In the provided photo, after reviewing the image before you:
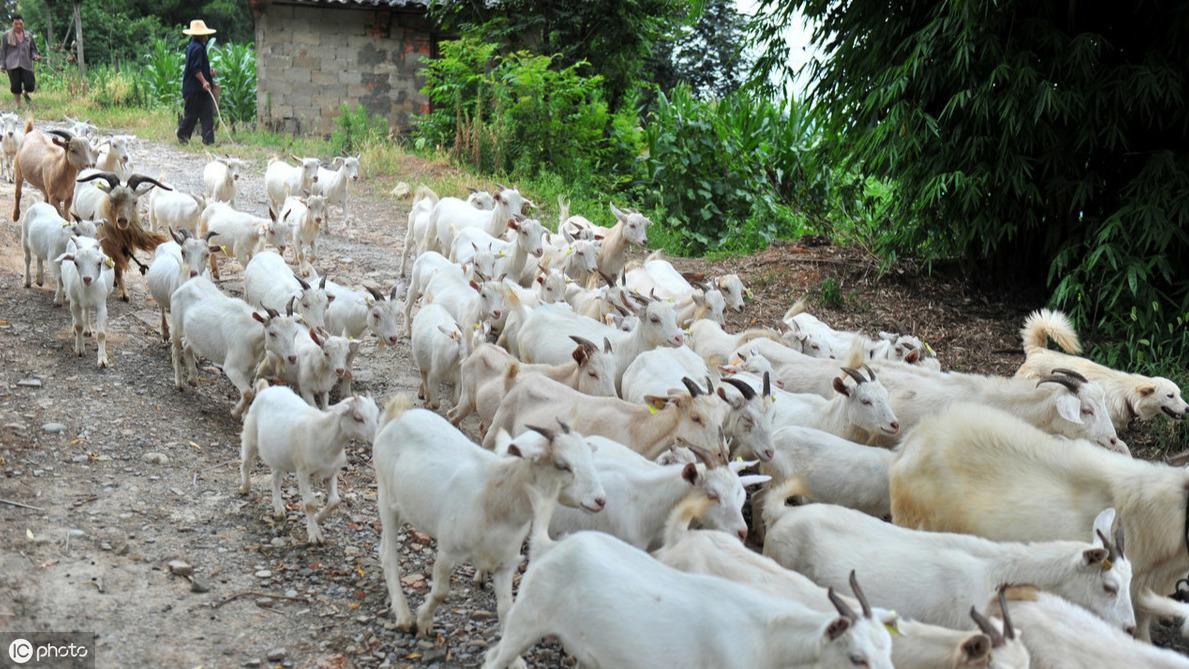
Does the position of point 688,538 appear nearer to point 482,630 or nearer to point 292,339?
point 482,630

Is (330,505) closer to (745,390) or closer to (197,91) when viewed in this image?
(745,390)

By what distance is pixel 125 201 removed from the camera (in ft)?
31.7

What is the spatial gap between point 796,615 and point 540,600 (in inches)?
37.1

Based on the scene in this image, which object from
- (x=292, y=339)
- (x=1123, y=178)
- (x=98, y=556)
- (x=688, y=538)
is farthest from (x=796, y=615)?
(x=1123, y=178)

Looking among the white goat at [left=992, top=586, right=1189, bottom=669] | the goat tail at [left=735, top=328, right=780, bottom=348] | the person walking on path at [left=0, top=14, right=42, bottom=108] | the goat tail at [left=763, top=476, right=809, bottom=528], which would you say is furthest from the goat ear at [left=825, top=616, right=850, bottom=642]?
the person walking on path at [left=0, top=14, right=42, bottom=108]

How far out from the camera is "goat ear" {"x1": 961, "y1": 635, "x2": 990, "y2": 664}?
338cm

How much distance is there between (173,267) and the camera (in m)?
8.34

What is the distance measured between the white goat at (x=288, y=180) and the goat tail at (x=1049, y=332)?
8.60 meters

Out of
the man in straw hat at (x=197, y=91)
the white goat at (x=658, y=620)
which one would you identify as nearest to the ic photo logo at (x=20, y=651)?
the white goat at (x=658, y=620)

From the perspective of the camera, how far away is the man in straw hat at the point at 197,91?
58.5 ft

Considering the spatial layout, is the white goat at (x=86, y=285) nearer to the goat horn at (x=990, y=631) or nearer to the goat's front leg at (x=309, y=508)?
the goat's front leg at (x=309, y=508)

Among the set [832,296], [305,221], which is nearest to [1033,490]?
[832,296]

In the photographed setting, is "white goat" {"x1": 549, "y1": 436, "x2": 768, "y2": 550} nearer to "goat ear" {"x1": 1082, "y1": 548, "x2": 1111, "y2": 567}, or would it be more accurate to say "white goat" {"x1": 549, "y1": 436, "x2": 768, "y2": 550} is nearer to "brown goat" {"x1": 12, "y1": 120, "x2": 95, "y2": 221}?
"goat ear" {"x1": 1082, "y1": 548, "x2": 1111, "y2": 567}

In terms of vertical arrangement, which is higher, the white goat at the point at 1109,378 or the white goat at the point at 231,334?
the white goat at the point at 1109,378
